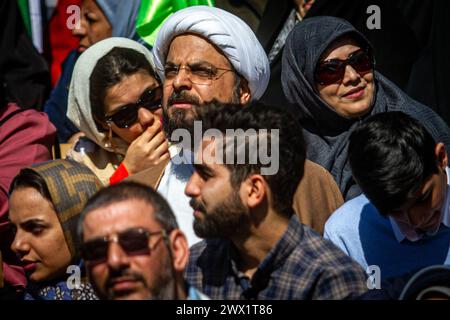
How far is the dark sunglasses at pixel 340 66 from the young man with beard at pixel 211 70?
0.98ft

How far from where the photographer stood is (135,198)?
3.44 meters

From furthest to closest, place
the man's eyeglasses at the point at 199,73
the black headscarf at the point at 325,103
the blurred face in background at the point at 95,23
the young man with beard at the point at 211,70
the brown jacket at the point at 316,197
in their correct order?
1. the blurred face in background at the point at 95,23
2. the black headscarf at the point at 325,103
3. the man's eyeglasses at the point at 199,73
4. the young man with beard at the point at 211,70
5. the brown jacket at the point at 316,197

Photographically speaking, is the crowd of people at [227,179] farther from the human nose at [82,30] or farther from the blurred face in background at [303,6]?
the human nose at [82,30]

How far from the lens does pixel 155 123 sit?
16.4 feet

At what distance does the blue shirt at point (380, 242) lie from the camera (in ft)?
13.7

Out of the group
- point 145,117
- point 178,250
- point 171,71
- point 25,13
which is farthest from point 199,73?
point 25,13

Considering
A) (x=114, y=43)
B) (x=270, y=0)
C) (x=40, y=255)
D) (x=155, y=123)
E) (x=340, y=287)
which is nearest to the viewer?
(x=340, y=287)

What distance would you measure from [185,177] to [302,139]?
858 millimetres

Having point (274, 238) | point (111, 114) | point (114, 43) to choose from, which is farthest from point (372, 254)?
point (114, 43)

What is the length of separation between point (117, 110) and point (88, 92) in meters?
0.33

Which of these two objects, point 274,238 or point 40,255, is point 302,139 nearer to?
point 274,238

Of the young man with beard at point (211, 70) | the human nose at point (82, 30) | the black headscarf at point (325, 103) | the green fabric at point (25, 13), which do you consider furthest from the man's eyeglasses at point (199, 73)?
the green fabric at point (25, 13)

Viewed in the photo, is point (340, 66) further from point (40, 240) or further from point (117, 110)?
point (40, 240)

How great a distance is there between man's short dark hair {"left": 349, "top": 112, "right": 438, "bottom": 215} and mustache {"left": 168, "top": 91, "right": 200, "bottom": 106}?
2.88ft
